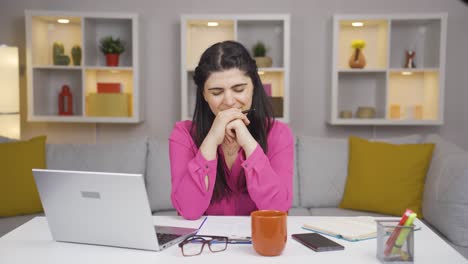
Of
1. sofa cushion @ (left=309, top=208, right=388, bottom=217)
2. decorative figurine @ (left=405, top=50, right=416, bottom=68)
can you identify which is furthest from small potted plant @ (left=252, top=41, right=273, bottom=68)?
sofa cushion @ (left=309, top=208, right=388, bottom=217)

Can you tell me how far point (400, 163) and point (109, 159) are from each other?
66.6 inches

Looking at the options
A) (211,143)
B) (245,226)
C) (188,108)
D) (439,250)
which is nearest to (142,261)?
(245,226)

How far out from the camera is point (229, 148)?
1903 millimetres

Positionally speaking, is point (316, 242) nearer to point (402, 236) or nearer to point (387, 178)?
point (402, 236)

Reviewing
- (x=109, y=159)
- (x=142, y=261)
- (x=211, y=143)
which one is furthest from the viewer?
(x=109, y=159)

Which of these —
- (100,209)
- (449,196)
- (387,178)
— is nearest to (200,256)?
(100,209)

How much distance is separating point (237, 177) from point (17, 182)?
158cm

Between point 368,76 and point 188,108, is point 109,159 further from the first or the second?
point 368,76

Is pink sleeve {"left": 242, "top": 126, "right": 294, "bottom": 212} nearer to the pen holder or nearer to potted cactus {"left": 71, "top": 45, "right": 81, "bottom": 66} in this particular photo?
the pen holder

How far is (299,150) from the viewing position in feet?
10.4

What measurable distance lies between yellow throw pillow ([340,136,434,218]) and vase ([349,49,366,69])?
78 cm

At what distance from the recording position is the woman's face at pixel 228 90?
1.72m

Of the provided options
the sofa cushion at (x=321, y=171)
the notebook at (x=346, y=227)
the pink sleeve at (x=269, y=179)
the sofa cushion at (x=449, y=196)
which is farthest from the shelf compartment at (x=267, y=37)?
the notebook at (x=346, y=227)

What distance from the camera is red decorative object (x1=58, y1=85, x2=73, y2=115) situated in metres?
3.77
